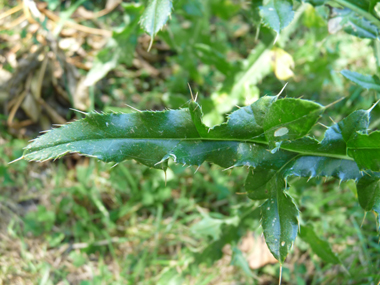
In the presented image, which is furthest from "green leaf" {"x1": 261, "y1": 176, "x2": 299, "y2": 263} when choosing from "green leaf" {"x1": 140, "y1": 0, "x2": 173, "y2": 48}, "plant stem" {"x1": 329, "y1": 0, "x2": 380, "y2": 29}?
"plant stem" {"x1": 329, "y1": 0, "x2": 380, "y2": 29}

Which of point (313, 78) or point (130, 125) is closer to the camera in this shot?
point (130, 125)

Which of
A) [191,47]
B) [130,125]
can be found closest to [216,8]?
[191,47]

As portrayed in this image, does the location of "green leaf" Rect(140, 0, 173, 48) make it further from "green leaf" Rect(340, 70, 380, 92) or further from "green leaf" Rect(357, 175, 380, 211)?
"green leaf" Rect(357, 175, 380, 211)

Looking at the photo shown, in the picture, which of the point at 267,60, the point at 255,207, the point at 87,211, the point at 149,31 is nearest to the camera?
the point at 149,31

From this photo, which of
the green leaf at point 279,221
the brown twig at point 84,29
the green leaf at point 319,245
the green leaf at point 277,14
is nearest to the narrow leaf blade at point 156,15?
the green leaf at point 277,14

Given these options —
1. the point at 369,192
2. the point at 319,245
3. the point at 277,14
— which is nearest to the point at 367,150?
the point at 369,192

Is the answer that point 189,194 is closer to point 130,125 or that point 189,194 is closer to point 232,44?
point 130,125
